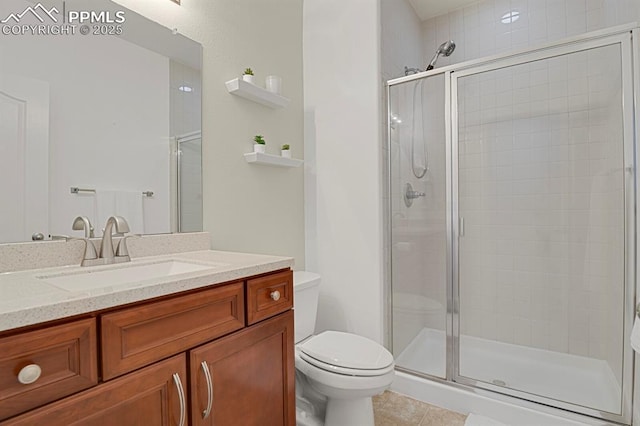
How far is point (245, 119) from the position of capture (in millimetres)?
1814

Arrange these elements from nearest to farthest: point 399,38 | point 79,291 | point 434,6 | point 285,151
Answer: point 79,291 < point 285,151 < point 399,38 < point 434,6

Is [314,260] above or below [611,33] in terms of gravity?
below

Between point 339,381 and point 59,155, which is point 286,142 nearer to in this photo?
point 59,155

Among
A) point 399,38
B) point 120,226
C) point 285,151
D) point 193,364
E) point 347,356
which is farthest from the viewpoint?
point 399,38

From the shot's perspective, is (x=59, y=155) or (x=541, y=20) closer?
(x=59, y=155)

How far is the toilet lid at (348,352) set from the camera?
4.63 feet

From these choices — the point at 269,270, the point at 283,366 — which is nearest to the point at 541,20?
the point at 269,270

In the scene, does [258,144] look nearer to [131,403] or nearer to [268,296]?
[268,296]

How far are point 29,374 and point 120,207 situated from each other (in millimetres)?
807

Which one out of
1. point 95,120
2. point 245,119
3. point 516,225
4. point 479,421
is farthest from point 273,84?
point 479,421

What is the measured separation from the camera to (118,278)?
1115 mm

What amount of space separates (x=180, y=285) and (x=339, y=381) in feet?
2.81

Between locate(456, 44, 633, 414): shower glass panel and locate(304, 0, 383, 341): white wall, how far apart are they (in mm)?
536

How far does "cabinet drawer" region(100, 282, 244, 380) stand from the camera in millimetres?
733
